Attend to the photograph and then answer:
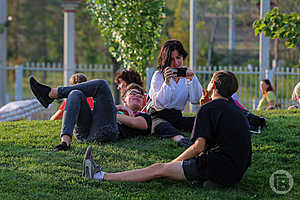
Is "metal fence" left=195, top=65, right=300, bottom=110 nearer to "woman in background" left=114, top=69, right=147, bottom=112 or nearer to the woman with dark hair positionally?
the woman with dark hair

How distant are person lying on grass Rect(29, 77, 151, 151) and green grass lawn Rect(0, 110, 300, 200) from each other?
143mm

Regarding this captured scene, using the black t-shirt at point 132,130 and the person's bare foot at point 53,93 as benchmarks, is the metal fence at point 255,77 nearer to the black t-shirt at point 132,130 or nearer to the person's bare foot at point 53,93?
the black t-shirt at point 132,130

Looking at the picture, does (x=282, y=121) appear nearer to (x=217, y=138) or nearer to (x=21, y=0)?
(x=217, y=138)

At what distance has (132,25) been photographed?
9.59 meters

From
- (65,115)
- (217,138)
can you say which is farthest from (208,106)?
(65,115)

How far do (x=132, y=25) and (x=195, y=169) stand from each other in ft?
18.7

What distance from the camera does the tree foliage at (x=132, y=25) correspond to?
31.5ft

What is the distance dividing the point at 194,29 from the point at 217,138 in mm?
10135

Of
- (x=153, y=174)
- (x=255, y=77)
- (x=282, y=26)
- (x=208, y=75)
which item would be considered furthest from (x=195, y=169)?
(x=208, y=75)

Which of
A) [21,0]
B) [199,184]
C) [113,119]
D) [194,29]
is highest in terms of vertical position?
[21,0]

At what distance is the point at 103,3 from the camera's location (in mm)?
9867

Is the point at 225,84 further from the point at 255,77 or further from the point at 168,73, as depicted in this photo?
the point at 255,77

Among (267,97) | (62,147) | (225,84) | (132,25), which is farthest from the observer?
(267,97)

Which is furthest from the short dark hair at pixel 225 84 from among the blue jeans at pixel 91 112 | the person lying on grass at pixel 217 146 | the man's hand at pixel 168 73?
the blue jeans at pixel 91 112
